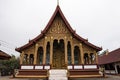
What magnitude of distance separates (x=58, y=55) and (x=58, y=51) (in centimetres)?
60

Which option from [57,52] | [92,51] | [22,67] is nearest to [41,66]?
[22,67]

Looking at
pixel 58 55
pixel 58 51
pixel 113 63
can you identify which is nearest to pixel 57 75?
pixel 58 55

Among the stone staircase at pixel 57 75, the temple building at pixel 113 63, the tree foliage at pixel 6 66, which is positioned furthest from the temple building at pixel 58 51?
the tree foliage at pixel 6 66

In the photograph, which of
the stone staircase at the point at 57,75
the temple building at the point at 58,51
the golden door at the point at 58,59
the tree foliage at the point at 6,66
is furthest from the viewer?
the tree foliage at the point at 6,66

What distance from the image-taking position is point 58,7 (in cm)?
2103

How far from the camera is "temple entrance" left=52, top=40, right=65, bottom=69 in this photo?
2059 centimetres

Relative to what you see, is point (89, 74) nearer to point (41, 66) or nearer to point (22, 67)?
point (41, 66)

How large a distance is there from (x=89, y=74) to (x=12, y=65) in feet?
55.0

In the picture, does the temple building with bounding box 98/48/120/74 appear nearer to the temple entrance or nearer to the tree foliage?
the temple entrance

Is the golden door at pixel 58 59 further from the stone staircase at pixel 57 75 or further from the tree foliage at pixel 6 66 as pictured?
the tree foliage at pixel 6 66

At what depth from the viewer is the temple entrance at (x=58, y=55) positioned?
20594 mm

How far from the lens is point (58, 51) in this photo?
21031 millimetres

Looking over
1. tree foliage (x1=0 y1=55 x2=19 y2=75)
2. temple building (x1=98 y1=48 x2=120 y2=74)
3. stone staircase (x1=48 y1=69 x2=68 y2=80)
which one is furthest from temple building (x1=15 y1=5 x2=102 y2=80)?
tree foliage (x1=0 y1=55 x2=19 y2=75)

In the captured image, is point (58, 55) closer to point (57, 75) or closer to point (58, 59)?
point (58, 59)
